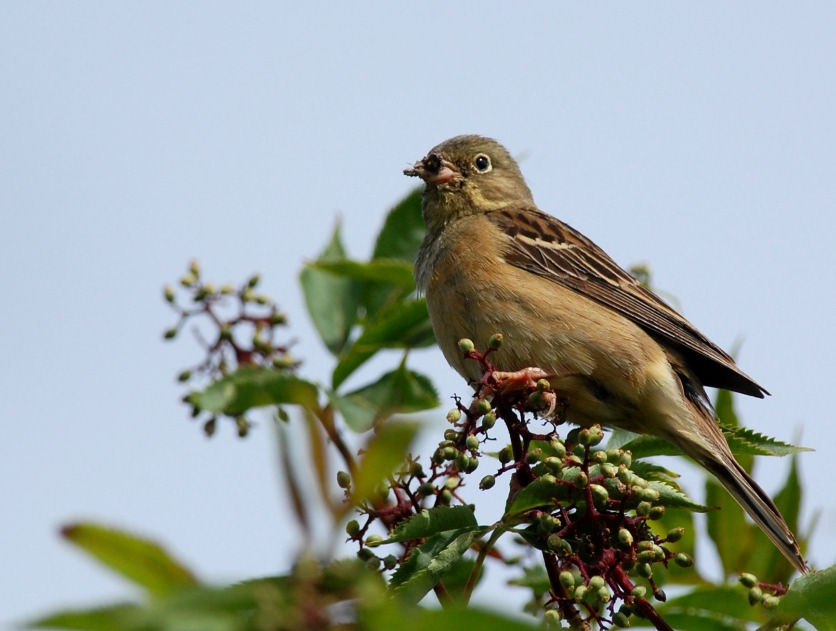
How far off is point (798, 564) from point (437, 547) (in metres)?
2.00

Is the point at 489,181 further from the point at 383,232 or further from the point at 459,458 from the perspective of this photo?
the point at 459,458

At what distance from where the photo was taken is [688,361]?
6.88 meters

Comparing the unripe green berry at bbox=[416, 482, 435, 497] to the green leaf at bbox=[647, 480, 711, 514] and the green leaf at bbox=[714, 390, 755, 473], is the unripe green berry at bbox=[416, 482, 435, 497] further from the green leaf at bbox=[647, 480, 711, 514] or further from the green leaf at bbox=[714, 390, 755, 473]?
the green leaf at bbox=[714, 390, 755, 473]

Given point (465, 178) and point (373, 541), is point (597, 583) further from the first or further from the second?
point (465, 178)

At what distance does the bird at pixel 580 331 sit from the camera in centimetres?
620

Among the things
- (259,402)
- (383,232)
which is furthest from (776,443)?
(383,232)

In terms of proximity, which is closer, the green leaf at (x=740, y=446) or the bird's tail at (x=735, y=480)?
the green leaf at (x=740, y=446)

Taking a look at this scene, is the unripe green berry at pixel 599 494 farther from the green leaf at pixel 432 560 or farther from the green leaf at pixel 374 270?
the green leaf at pixel 374 270

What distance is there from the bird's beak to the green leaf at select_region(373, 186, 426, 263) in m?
1.64

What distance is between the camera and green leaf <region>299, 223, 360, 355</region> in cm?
539

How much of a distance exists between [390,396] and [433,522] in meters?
1.20

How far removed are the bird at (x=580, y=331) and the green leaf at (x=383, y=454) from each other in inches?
174

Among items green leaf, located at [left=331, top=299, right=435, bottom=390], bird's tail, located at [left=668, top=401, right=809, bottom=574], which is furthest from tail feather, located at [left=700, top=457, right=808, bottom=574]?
green leaf, located at [left=331, top=299, right=435, bottom=390]

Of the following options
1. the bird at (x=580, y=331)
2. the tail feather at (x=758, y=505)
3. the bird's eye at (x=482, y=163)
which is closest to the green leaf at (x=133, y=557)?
the tail feather at (x=758, y=505)
